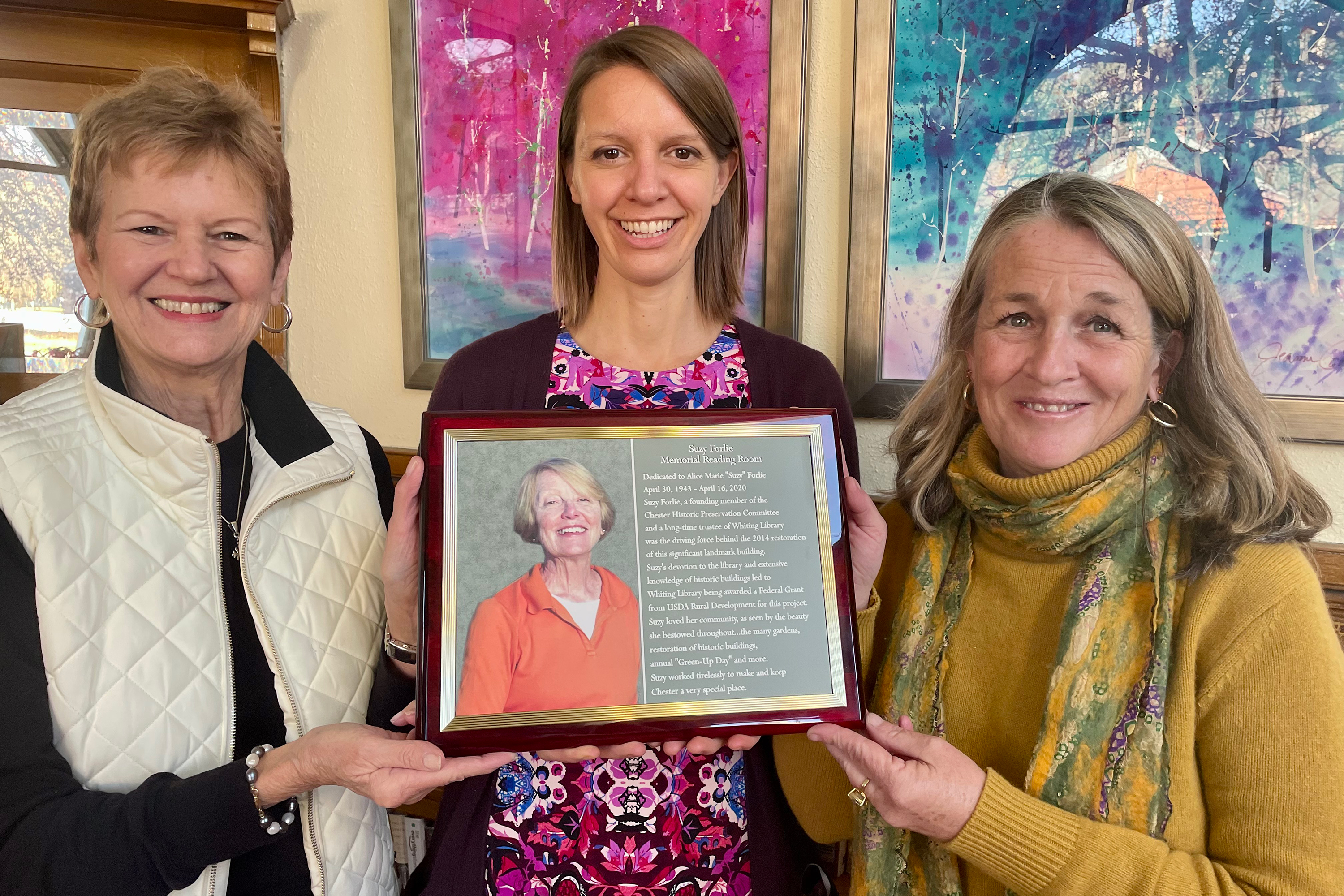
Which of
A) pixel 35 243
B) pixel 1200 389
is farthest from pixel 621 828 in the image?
pixel 35 243

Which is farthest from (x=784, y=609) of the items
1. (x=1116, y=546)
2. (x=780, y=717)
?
(x=1116, y=546)

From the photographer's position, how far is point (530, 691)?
3.77 ft

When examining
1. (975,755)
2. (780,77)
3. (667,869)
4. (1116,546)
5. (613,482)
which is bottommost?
(667,869)

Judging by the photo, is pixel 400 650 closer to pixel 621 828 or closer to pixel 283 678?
pixel 283 678

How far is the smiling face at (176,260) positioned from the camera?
128 centimetres

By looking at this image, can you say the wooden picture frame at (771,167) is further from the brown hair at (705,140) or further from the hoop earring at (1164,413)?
the hoop earring at (1164,413)

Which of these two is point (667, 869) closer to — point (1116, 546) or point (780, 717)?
point (780, 717)

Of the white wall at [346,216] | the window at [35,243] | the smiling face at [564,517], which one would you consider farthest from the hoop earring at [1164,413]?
the window at [35,243]

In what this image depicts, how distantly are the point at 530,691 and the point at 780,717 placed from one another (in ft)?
1.18

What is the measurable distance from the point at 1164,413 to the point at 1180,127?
0.82 m

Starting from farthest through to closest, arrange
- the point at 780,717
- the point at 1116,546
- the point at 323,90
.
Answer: the point at 323,90, the point at 1116,546, the point at 780,717

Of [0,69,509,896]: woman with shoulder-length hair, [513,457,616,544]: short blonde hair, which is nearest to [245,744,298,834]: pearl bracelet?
[0,69,509,896]: woman with shoulder-length hair

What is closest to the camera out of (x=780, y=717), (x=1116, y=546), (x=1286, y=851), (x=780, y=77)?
(x=1286, y=851)

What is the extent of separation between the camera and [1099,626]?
1.24m
